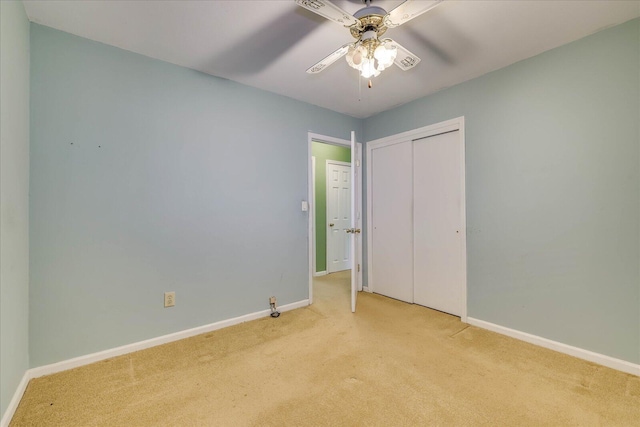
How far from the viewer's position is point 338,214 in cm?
490

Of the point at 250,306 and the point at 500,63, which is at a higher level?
the point at 500,63

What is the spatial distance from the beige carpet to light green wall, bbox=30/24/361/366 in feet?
1.19

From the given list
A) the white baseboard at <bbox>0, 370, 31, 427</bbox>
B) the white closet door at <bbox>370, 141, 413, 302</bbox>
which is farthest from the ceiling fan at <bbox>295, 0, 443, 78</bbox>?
the white baseboard at <bbox>0, 370, 31, 427</bbox>

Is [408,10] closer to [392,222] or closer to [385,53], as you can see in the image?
[385,53]

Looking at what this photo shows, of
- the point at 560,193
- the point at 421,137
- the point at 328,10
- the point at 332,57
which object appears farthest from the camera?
the point at 421,137

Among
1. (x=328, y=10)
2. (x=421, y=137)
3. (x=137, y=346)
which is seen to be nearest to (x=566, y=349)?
(x=421, y=137)

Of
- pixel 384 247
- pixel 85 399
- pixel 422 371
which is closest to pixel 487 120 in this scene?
pixel 384 247

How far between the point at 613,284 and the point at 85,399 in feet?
11.3

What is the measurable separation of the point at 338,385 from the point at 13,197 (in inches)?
85.6

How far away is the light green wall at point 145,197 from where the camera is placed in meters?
1.83

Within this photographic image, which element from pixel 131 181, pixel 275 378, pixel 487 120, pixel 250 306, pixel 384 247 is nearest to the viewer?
pixel 275 378

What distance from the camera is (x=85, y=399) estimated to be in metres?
1.57

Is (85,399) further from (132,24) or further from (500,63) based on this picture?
(500,63)

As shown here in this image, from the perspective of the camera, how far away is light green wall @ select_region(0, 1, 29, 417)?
1.37 m
